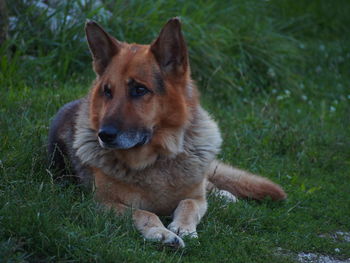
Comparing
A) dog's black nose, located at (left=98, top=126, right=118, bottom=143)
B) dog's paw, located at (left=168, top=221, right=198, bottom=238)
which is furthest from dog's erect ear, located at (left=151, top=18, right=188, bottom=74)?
dog's paw, located at (left=168, top=221, right=198, bottom=238)

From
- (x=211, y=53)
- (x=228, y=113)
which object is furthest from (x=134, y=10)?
(x=228, y=113)

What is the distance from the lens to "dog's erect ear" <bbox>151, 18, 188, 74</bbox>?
480cm

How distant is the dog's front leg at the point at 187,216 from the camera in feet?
15.0

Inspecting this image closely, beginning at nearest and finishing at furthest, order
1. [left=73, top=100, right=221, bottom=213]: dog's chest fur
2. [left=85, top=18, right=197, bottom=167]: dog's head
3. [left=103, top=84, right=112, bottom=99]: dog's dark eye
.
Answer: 1. [left=85, top=18, right=197, bottom=167]: dog's head
2. [left=103, top=84, right=112, bottom=99]: dog's dark eye
3. [left=73, top=100, right=221, bottom=213]: dog's chest fur

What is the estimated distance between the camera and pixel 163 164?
502cm

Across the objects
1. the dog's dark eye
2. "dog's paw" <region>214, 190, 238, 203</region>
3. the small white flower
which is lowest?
the small white flower

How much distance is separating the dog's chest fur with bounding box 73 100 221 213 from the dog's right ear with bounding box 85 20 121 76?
429 mm

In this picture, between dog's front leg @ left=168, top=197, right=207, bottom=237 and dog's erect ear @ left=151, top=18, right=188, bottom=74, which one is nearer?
dog's front leg @ left=168, top=197, right=207, bottom=237

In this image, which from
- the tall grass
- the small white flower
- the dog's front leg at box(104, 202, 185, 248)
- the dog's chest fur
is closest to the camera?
the dog's front leg at box(104, 202, 185, 248)

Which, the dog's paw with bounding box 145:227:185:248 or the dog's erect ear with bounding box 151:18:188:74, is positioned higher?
the dog's erect ear with bounding box 151:18:188:74

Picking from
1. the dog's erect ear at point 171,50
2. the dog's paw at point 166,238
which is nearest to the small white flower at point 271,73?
the dog's erect ear at point 171,50

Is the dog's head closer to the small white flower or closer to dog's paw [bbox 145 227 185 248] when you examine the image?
dog's paw [bbox 145 227 185 248]

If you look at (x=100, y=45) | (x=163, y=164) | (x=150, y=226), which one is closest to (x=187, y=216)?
(x=150, y=226)

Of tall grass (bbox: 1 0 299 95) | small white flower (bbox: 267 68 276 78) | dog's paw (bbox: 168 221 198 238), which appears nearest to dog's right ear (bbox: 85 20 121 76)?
dog's paw (bbox: 168 221 198 238)
